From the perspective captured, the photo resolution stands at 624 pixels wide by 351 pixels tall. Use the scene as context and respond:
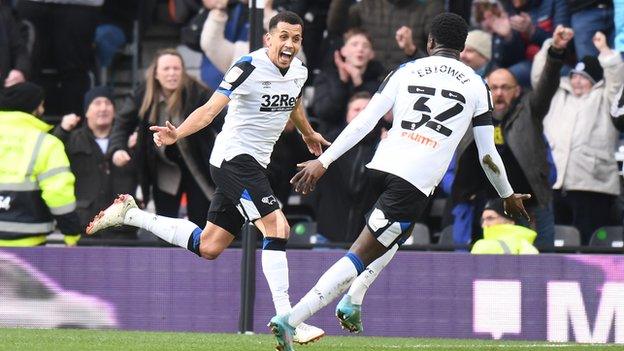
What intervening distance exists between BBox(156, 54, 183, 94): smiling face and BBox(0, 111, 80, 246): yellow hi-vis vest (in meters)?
1.37

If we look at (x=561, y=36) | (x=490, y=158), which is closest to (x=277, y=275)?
(x=490, y=158)

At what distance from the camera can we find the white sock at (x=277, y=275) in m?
10.6

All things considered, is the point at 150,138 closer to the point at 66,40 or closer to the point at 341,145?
the point at 66,40

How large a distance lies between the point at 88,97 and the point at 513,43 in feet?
13.8

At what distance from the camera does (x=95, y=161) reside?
1512 centimetres

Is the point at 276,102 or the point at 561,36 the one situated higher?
the point at 561,36

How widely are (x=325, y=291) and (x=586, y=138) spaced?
5.21m

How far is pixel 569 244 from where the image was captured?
14.2 metres

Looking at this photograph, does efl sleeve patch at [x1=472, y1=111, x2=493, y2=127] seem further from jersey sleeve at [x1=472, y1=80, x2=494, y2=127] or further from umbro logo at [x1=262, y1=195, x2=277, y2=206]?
umbro logo at [x1=262, y1=195, x2=277, y2=206]

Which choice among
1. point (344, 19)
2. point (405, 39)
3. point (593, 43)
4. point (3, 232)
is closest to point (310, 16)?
point (344, 19)

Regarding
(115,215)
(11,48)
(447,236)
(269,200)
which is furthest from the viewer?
(11,48)

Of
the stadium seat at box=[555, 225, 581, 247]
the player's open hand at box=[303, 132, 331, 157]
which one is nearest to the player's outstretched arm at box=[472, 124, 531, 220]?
the player's open hand at box=[303, 132, 331, 157]

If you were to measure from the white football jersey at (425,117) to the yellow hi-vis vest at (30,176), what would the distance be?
3.96 meters

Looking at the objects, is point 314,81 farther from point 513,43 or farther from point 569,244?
point 569,244
